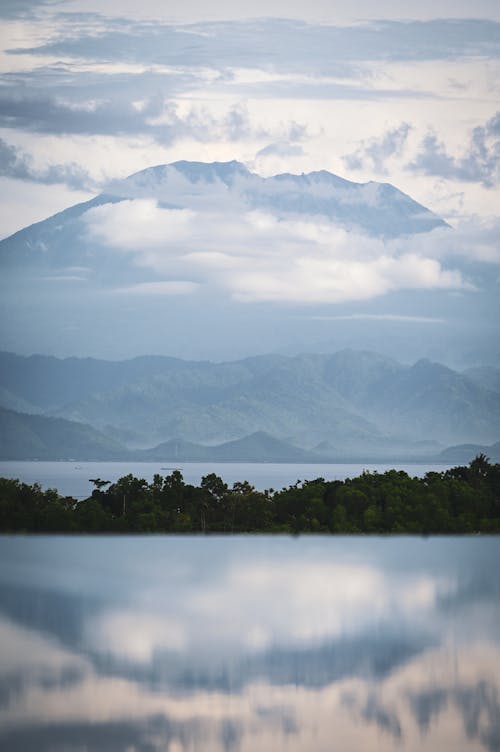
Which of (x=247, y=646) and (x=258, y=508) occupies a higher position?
(x=258, y=508)

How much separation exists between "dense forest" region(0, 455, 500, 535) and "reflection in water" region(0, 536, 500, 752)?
10.8ft

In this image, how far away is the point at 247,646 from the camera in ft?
78.4

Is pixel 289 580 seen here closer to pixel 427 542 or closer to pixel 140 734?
pixel 427 542

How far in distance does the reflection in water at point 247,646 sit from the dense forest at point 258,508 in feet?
10.8

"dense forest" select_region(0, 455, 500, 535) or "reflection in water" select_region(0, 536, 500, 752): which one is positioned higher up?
"dense forest" select_region(0, 455, 500, 535)

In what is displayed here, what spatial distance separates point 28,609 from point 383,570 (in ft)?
32.7

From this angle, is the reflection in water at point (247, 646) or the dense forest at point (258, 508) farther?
the dense forest at point (258, 508)

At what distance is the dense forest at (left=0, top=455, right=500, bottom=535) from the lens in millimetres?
40812

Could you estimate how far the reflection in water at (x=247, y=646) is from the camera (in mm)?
18297

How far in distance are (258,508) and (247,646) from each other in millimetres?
19216

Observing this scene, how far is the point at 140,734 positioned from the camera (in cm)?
1786

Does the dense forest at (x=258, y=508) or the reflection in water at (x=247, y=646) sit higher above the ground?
the dense forest at (x=258, y=508)

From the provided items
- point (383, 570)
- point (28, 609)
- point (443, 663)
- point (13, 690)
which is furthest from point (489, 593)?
point (13, 690)

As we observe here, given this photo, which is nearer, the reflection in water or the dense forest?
the reflection in water
